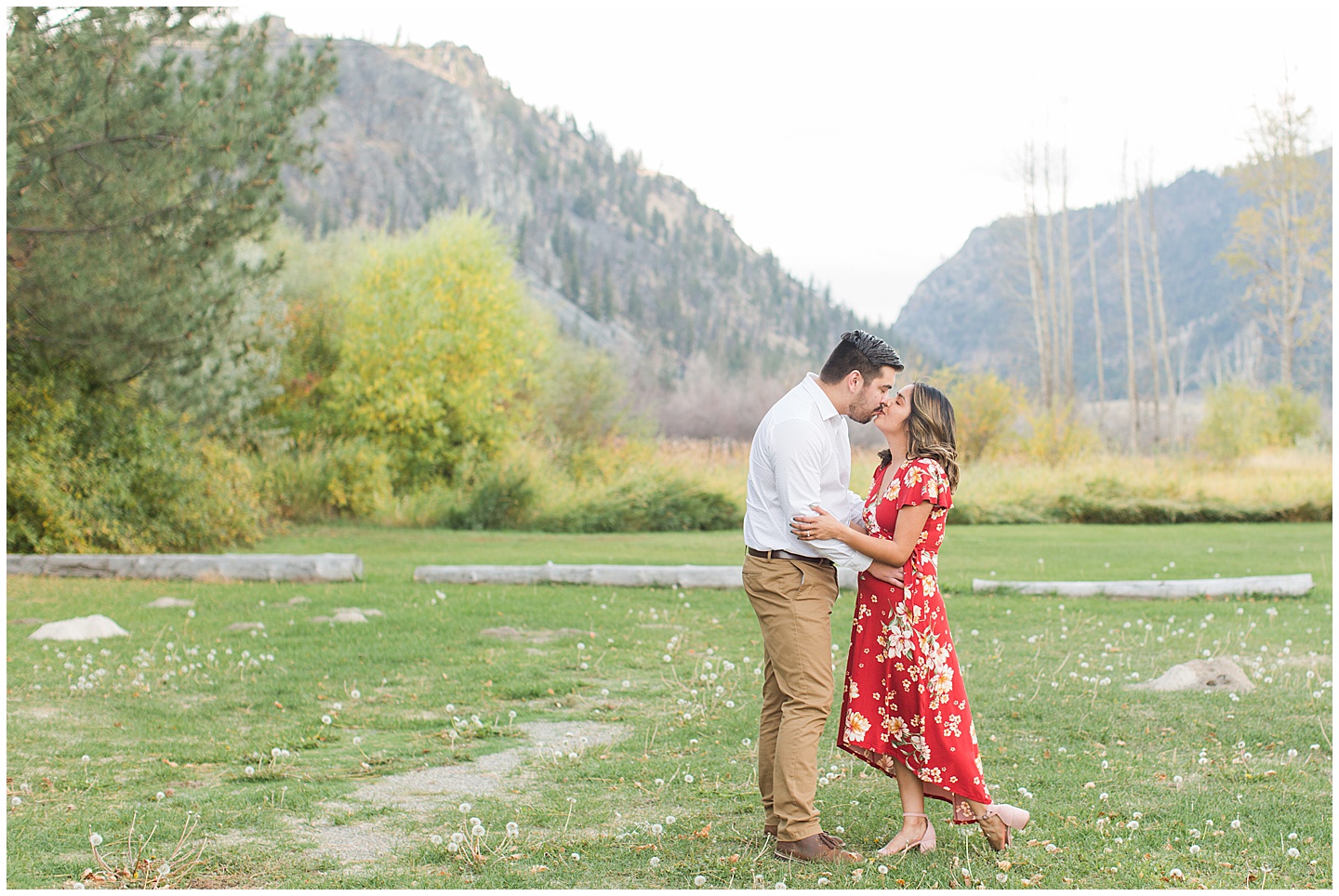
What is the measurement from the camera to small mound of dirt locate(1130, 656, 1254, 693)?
273 inches

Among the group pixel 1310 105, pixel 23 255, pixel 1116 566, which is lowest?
pixel 1116 566

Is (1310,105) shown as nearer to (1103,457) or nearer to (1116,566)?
(1103,457)

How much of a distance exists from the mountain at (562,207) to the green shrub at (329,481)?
48219 millimetres

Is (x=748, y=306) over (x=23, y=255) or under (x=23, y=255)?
over

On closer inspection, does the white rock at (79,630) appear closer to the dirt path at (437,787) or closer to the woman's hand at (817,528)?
the dirt path at (437,787)

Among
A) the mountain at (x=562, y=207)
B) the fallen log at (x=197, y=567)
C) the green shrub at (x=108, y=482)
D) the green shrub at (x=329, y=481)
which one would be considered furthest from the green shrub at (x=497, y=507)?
the mountain at (x=562, y=207)

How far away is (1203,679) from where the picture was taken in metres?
7.04

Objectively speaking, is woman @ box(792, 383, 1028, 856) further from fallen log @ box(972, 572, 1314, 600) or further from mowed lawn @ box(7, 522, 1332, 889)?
fallen log @ box(972, 572, 1314, 600)

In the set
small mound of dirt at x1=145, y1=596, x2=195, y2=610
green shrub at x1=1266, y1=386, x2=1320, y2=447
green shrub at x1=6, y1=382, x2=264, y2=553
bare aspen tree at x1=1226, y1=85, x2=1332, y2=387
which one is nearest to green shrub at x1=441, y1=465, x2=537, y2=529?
green shrub at x1=6, y1=382, x2=264, y2=553

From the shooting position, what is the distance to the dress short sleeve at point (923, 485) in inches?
162

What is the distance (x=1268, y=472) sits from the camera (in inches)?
995

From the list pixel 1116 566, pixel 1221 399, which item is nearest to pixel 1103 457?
pixel 1221 399

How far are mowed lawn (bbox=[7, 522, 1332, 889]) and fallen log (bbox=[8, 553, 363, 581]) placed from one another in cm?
125

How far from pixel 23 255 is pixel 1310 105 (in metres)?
37.0
